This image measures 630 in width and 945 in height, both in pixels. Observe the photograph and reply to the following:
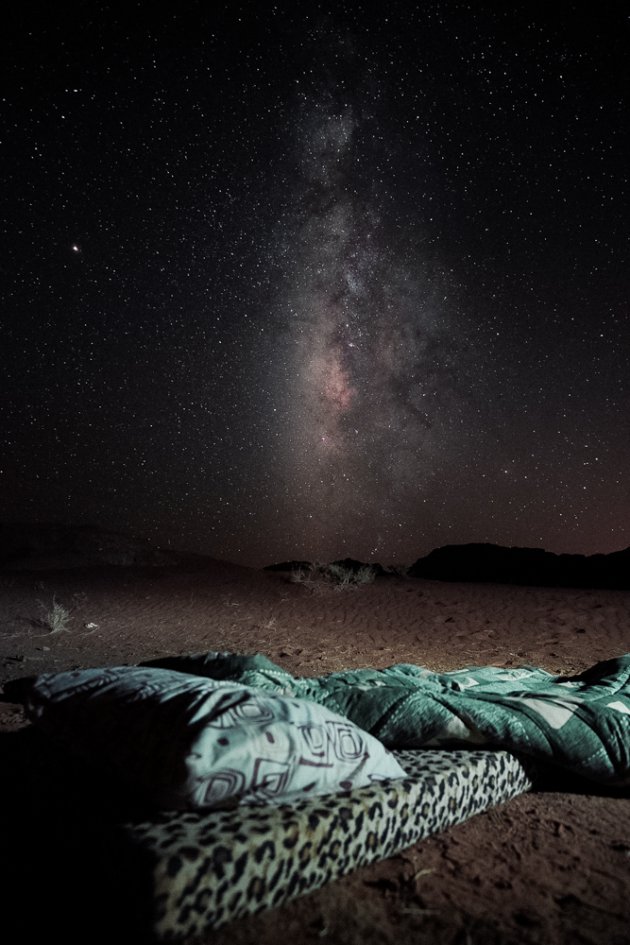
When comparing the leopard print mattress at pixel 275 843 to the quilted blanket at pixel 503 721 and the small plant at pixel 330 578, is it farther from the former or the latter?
the small plant at pixel 330 578

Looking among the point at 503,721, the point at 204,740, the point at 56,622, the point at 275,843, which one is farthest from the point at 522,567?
the point at 204,740

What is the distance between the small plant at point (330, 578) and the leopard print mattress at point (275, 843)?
13224 mm

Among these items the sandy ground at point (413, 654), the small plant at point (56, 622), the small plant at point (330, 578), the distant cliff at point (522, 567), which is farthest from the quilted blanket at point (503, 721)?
the distant cliff at point (522, 567)

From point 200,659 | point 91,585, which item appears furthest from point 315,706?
point 91,585

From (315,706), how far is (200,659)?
5.31 feet

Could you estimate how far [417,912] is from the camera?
5.63 feet

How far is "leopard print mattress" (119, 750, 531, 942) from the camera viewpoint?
145 centimetres

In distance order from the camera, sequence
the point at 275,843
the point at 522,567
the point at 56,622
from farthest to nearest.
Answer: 1. the point at 522,567
2. the point at 56,622
3. the point at 275,843

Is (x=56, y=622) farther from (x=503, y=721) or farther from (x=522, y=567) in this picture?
(x=522, y=567)

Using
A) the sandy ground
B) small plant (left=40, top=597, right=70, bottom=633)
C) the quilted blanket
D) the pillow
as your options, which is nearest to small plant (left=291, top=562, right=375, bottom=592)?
the sandy ground

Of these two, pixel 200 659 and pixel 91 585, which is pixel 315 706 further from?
pixel 91 585

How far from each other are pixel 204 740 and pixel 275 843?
0.39 meters

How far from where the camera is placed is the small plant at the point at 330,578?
15.7 metres

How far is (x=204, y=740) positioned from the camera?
1.63 metres
